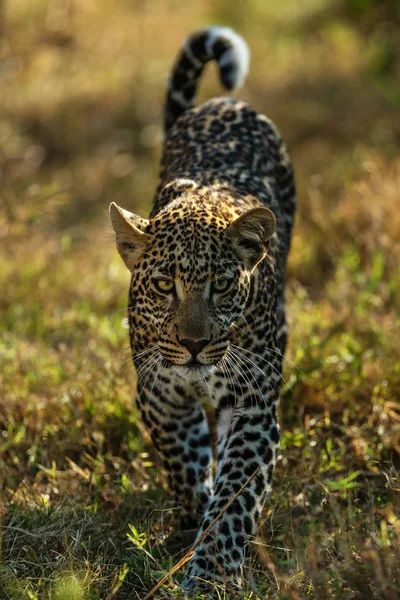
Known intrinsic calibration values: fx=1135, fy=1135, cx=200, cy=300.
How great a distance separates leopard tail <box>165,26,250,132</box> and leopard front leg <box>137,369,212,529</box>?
8.03 ft

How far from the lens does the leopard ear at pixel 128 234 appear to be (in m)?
5.20

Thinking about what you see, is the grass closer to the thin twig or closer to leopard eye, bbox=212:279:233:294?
the thin twig

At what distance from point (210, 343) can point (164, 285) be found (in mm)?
Answer: 348

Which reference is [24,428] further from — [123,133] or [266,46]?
[266,46]

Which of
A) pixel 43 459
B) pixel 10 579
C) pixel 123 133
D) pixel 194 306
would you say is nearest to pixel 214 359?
pixel 194 306

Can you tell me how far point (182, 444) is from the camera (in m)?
5.75

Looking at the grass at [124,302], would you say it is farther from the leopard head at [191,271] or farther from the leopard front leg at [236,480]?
the leopard head at [191,271]

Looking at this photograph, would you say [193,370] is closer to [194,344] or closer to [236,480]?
[194,344]

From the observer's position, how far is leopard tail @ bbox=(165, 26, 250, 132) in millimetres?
7219

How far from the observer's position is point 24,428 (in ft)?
21.3

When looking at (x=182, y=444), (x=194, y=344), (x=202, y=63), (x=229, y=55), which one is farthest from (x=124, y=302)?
(x=194, y=344)

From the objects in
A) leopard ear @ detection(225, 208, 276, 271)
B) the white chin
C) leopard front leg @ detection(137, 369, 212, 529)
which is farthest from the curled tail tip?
the white chin

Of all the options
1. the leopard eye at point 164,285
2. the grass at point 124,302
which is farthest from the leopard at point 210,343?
the grass at point 124,302

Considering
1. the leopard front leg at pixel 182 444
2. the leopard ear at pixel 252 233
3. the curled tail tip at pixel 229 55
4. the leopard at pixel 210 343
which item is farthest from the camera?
the curled tail tip at pixel 229 55
